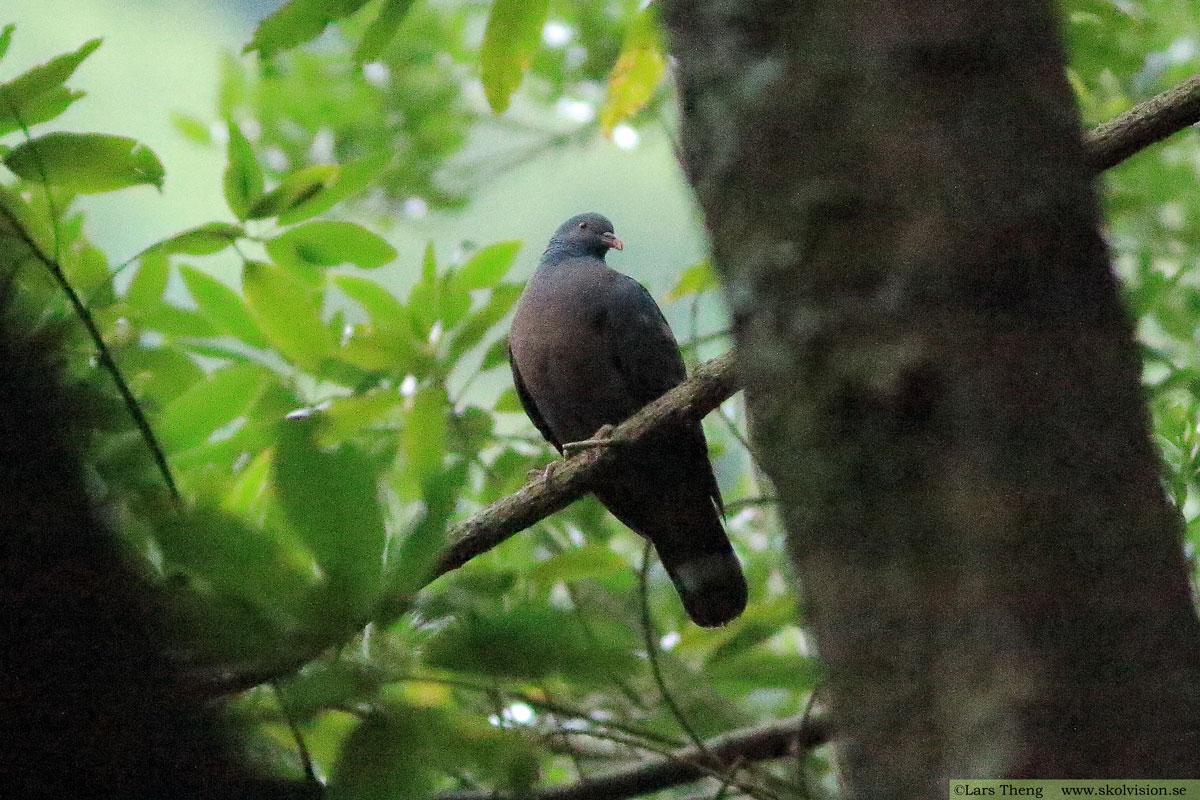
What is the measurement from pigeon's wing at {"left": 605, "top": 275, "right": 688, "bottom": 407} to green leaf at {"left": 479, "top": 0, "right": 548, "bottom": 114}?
1.36m

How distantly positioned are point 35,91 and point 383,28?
1.86 ft

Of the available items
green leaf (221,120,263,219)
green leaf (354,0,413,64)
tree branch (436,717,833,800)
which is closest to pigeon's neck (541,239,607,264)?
green leaf (221,120,263,219)

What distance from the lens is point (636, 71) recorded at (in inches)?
106

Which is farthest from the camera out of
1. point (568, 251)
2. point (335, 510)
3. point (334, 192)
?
point (568, 251)

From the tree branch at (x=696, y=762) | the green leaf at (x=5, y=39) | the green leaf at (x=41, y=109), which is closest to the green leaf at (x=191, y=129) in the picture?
the green leaf at (x=5, y=39)

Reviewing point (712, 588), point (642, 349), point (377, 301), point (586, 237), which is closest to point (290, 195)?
point (377, 301)

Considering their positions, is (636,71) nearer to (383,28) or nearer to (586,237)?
(383,28)

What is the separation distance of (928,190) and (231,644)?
62 cm

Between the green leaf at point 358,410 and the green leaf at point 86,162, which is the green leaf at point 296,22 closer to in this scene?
the green leaf at point 86,162

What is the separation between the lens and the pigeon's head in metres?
4.25

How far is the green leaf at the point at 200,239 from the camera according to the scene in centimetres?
217

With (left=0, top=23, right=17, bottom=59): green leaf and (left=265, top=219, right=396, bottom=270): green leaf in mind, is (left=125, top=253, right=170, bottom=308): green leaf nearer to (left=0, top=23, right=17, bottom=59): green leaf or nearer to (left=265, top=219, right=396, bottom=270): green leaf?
(left=265, top=219, right=396, bottom=270): green leaf

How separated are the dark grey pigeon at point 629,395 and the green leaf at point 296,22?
1627mm

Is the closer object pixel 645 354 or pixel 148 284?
pixel 148 284
